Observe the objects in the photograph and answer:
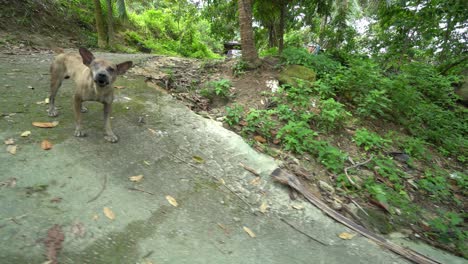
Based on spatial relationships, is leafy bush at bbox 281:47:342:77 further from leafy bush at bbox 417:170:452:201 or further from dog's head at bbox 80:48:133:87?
dog's head at bbox 80:48:133:87

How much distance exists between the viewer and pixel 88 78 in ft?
10.1

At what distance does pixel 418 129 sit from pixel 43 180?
7527 mm

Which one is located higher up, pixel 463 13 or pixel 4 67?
pixel 463 13

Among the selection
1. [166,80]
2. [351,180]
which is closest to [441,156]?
[351,180]

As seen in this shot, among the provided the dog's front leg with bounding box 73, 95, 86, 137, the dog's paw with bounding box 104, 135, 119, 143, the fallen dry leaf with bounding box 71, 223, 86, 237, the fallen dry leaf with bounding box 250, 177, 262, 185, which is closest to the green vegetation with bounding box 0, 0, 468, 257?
the fallen dry leaf with bounding box 250, 177, 262, 185

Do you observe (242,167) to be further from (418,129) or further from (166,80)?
(418,129)

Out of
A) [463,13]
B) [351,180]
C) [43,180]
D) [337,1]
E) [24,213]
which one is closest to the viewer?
[24,213]

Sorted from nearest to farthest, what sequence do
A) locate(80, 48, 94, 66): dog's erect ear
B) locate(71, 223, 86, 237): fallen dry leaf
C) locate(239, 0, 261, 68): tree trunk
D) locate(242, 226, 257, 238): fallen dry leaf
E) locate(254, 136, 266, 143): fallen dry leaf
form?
1. locate(71, 223, 86, 237): fallen dry leaf
2. locate(242, 226, 257, 238): fallen dry leaf
3. locate(80, 48, 94, 66): dog's erect ear
4. locate(254, 136, 266, 143): fallen dry leaf
5. locate(239, 0, 261, 68): tree trunk

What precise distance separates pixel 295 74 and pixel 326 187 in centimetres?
361

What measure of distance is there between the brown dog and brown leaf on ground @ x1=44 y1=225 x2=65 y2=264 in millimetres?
1519

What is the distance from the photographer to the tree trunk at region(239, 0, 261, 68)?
6.23 m

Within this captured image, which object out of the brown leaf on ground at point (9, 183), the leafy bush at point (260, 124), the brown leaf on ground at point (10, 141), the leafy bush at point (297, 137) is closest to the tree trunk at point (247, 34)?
the leafy bush at point (260, 124)

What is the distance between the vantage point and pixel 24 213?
2.12 meters

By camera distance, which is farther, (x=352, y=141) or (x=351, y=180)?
(x=352, y=141)
